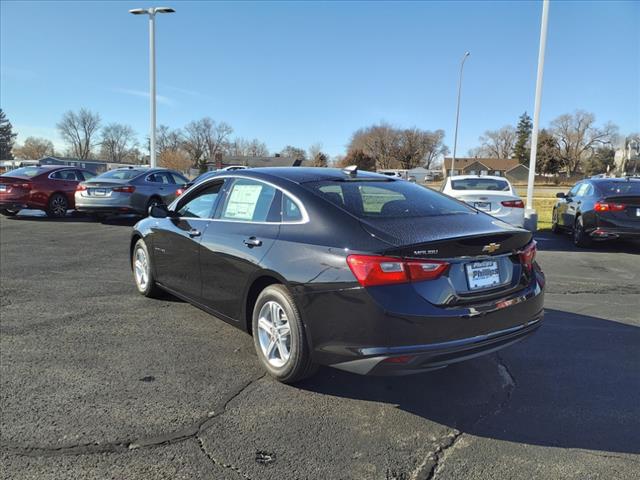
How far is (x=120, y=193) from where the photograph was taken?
1254 cm

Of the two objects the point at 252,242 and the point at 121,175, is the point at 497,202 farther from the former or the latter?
the point at 121,175

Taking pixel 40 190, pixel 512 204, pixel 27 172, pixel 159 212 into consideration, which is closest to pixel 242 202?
pixel 159 212

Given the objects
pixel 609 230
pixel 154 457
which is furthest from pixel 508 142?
pixel 154 457

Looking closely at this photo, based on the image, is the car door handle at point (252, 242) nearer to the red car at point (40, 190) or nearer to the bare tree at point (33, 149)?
the red car at point (40, 190)

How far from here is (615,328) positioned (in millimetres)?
4891

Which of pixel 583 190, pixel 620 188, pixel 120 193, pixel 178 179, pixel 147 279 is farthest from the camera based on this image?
pixel 178 179

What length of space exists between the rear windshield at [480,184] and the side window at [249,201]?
7.01m

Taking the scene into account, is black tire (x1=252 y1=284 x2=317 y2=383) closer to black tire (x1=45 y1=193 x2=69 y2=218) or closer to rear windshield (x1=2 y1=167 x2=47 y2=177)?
black tire (x1=45 y1=193 x2=69 y2=218)

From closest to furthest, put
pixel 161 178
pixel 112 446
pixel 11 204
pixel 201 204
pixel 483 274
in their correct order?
1. pixel 112 446
2. pixel 483 274
3. pixel 201 204
4. pixel 11 204
5. pixel 161 178

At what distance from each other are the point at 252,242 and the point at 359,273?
43.3 inches

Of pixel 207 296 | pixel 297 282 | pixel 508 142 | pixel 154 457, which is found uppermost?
pixel 508 142

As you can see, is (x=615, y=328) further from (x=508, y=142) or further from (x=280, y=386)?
(x=508, y=142)

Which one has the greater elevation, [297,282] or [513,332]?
[297,282]

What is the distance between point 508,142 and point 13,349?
5958 inches
